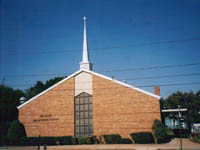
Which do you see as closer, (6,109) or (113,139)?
(113,139)

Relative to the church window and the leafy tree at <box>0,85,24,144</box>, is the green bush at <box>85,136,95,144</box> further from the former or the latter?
the leafy tree at <box>0,85,24,144</box>

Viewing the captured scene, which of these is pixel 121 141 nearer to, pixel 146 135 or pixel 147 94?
pixel 146 135

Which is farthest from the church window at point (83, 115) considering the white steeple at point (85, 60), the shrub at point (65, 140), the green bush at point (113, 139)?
the white steeple at point (85, 60)

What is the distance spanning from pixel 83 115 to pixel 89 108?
1270 millimetres

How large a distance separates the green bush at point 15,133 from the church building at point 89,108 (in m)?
1.25

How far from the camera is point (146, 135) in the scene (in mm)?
27703

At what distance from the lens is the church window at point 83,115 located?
31.7 metres

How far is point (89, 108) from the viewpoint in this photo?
32219mm

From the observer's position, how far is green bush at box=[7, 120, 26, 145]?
31222 mm

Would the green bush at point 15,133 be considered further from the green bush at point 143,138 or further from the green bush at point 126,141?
the green bush at point 143,138

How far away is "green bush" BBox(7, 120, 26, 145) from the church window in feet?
25.0

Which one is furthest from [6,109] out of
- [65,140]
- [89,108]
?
[89,108]

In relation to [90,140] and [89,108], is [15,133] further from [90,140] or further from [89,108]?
[89,108]

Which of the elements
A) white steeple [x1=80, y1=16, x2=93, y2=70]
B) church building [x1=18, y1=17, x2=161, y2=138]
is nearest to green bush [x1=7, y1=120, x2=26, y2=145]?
church building [x1=18, y1=17, x2=161, y2=138]
